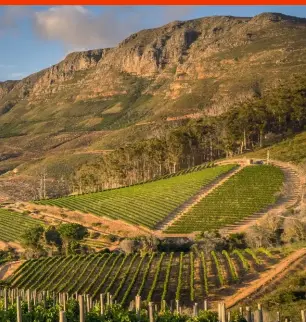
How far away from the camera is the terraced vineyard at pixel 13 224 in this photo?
187ft

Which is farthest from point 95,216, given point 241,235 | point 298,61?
point 298,61

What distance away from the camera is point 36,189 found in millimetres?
102188

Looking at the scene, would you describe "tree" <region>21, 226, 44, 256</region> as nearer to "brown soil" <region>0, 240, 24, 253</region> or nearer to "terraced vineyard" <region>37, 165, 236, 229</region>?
"brown soil" <region>0, 240, 24, 253</region>

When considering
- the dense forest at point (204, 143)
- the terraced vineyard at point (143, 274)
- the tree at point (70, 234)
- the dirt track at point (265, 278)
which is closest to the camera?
the dirt track at point (265, 278)

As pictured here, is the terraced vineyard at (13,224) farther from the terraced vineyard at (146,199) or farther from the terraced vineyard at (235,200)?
the terraced vineyard at (235,200)

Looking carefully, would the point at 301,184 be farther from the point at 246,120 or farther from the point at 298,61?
the point at 298,61

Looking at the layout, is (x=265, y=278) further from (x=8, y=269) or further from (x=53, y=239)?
(x=53, y=239)

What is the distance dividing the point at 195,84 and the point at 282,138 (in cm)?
11669

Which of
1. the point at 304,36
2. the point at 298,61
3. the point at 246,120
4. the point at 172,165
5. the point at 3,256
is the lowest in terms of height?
the point at 3,256

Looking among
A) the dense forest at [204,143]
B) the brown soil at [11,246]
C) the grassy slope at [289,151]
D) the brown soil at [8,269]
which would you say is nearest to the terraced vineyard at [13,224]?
the brown soil at [11,246]

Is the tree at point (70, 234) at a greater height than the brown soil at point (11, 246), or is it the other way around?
the tree at point (70, 234)

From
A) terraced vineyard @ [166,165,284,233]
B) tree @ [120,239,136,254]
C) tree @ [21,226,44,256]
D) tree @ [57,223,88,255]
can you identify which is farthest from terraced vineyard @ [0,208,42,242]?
terraced vineyard @ [166,165,284,233]

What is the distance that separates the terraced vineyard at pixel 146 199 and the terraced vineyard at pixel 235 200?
3228 mm

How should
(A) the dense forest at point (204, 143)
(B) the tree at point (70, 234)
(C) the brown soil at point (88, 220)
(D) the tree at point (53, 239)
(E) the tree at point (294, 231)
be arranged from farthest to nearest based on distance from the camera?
(A) the dense forest at point (204, 143)
(C) the brown soil at point (88, 220)
(D) the tree at point (53, 239)
(B) the tree at point (70, 234)
(E) the tree at point (294, 231)
